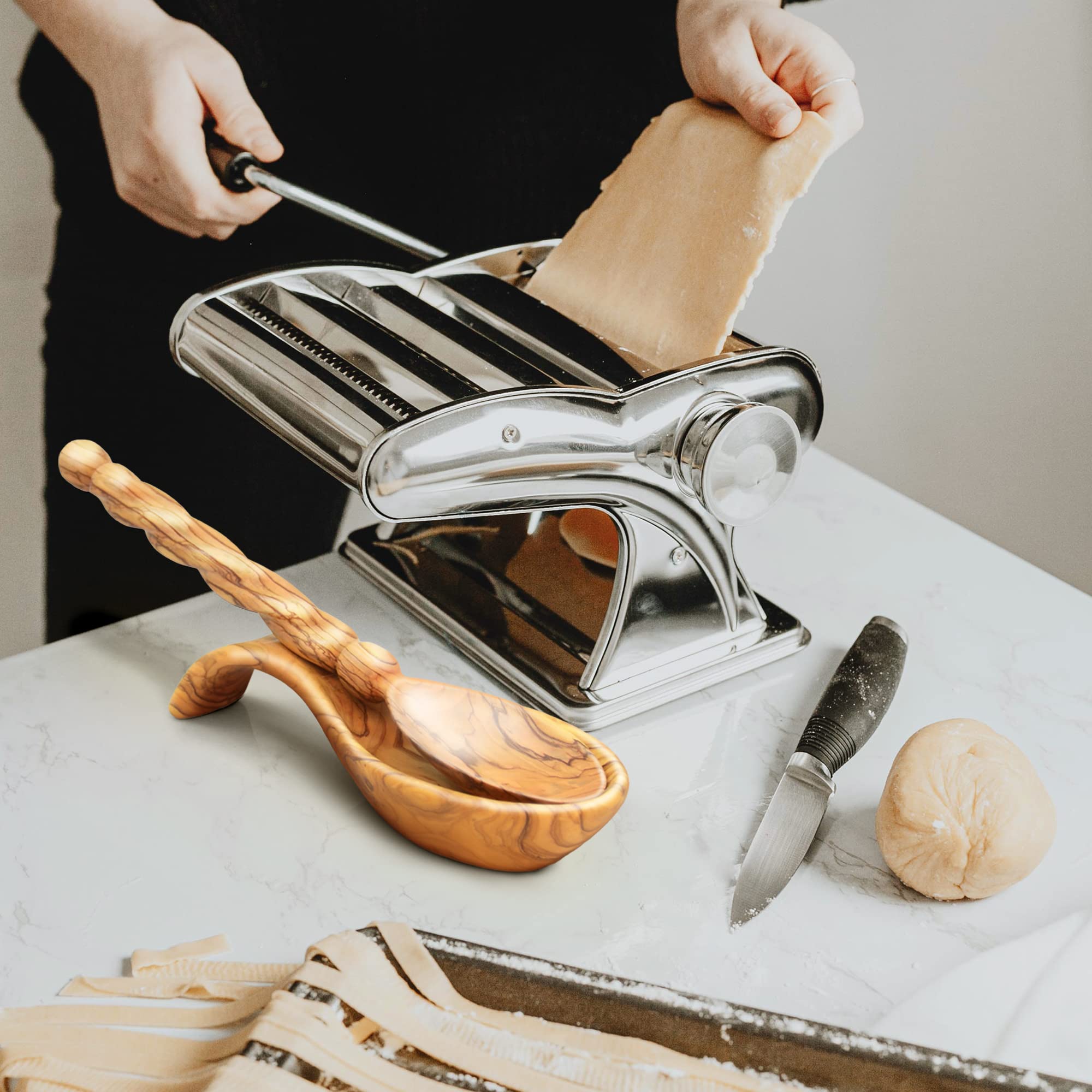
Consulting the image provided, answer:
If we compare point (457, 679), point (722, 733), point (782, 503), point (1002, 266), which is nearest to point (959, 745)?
point (722, 733)

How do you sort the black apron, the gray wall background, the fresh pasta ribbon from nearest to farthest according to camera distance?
the fresh pasta ribbon → the black apron → the gray wall background

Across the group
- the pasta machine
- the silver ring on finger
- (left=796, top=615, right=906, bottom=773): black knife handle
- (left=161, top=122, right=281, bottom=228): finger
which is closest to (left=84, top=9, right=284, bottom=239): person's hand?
(left=161, top=122, right=281, bottom=228): finger

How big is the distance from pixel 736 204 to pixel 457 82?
1.91 ft

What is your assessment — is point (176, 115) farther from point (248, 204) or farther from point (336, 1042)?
point (336, 1042)

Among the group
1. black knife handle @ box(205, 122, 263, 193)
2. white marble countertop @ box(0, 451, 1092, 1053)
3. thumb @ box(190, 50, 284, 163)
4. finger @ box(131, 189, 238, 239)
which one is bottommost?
white marble countertop @ box(0, 451, 1092, 1053)

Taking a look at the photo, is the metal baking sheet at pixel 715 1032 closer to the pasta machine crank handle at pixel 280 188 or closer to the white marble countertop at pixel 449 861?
the white marble countertop at pixel 449 861

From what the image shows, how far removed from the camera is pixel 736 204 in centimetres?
74

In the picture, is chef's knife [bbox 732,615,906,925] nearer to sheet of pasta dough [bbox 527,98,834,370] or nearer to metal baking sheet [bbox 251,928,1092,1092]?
metal baking sheet [bbox 251,928,1092,1092]

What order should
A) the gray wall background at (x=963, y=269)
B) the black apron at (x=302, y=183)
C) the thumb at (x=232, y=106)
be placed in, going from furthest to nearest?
the gray wall background at (x=963, y=269)
the black apron at (x=302, y=183)
the thumb at (x=232, y=106)

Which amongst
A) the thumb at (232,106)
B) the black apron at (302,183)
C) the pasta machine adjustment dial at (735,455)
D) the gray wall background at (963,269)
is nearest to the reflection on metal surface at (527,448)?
the pasta machine adjustment dial at (735,455)

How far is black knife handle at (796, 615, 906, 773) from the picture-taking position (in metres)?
0.70

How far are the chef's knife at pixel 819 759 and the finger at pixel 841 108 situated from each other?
341mm

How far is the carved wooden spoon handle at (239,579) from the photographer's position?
66cm

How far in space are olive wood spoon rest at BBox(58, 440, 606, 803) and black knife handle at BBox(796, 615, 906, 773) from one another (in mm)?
155
